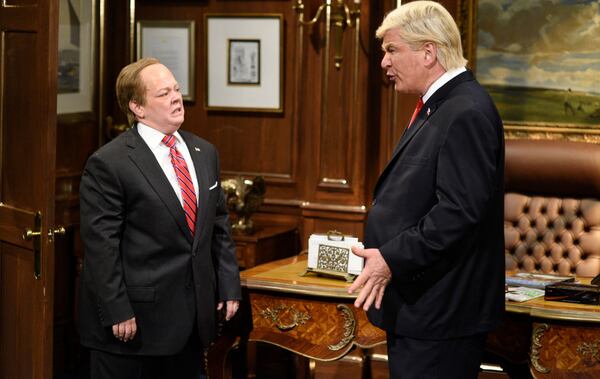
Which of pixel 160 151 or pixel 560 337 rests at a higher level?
pixel 160 151

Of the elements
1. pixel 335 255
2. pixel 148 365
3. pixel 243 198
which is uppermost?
pixel 243 198

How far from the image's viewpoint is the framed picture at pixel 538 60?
550cm

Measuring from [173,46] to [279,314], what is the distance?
250cm

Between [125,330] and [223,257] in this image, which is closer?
[125,330]

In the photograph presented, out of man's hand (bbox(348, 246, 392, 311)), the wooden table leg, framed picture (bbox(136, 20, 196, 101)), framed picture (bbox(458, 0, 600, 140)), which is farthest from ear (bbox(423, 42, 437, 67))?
framed picture (bbox(136, 20, 196, 101))

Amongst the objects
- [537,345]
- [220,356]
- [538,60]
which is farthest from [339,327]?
[538,60]

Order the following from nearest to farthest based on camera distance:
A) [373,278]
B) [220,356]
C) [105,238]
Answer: [373,278], [105,238], [220,356]

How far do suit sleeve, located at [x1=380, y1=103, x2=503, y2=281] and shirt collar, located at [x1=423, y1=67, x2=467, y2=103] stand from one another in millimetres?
182

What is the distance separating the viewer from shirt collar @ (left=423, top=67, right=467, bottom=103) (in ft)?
10.2

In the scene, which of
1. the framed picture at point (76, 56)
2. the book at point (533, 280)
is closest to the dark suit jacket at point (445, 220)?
the book at point (533, 280)

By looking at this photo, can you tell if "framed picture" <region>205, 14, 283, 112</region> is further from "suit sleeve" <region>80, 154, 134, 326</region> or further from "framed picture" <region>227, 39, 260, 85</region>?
"suit sleeve" <region>80, 154, 134, 326</region>

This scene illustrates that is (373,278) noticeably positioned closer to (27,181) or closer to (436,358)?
(436,358)

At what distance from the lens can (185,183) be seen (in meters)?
3.89

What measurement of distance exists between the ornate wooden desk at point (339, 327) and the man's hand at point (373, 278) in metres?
1.02
